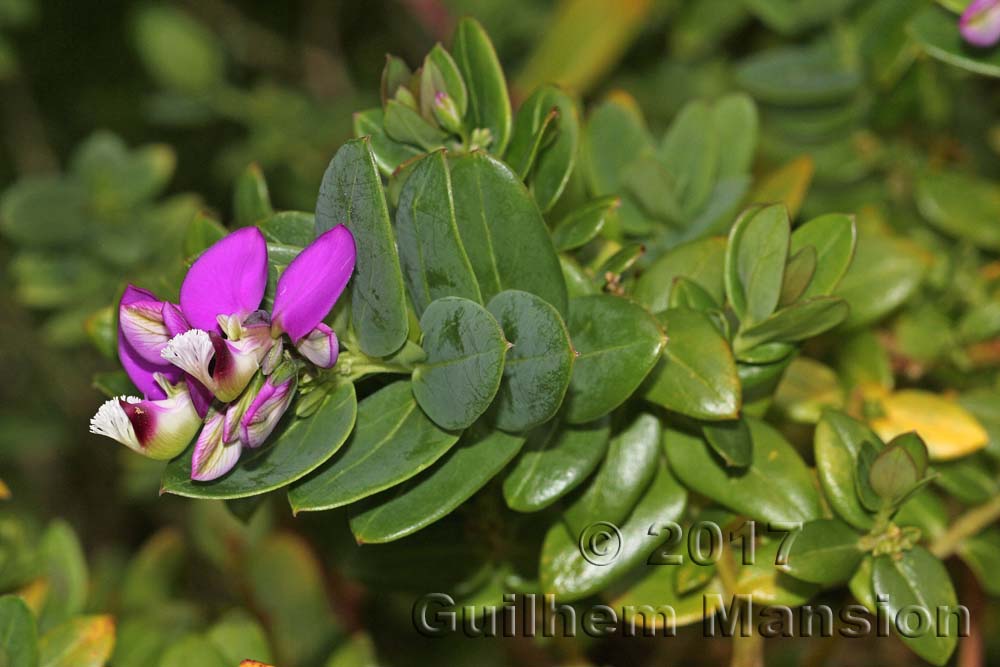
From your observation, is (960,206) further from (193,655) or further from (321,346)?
(193,655)

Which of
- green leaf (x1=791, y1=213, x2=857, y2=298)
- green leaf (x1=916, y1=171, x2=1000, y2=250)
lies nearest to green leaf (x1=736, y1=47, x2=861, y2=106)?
green leaf (x1=916, y1=171, x2=1000, y2=250)

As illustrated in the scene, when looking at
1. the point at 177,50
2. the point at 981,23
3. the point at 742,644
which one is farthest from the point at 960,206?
the point at 177,50

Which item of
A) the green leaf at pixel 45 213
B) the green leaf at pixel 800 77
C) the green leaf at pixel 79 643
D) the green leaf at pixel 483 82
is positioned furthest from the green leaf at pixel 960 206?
the green leaf at pixel 45 213

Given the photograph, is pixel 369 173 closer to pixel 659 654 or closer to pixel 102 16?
pixel 659 654

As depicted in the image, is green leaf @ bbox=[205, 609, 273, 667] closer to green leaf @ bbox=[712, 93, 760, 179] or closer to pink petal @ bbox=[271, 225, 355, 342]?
pink petal @ bbox=[271, 225, 355, 342]

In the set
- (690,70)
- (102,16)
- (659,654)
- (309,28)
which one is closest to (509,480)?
(659,654)

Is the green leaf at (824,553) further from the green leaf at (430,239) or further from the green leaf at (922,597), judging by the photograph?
the green leaf at (430,239)
